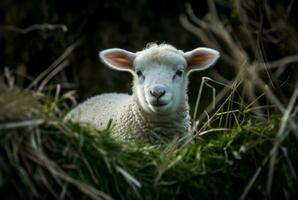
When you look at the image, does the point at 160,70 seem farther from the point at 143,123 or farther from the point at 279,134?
the point at 279,134

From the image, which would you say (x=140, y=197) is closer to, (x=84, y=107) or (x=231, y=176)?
(x=231, y=176)

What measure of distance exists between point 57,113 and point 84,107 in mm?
4024

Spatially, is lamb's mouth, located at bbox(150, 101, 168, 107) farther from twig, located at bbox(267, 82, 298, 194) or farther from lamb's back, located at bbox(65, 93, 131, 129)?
twig, located at bbox(267, 82, 298, 194)

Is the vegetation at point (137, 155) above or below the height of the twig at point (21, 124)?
below

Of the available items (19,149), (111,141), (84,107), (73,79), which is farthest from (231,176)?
(73,79)

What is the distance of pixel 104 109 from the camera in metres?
9.74

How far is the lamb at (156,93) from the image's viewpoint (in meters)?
8.51

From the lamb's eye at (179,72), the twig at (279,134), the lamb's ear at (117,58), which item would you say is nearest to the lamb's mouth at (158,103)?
the lamb's eye at (179,72)

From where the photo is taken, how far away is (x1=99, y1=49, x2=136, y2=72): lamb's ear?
9.21 metres

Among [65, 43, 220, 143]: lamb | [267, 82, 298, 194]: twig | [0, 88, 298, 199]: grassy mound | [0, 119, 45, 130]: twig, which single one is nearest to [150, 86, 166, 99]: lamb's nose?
[65, 43, 220, 143]: lamb

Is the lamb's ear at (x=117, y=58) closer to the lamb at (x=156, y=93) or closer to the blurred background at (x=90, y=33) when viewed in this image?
the lamb at (x=156, y=93)

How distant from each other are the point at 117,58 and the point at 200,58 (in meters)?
0.75

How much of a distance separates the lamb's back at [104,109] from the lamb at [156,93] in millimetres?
21

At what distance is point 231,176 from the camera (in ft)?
21.6
